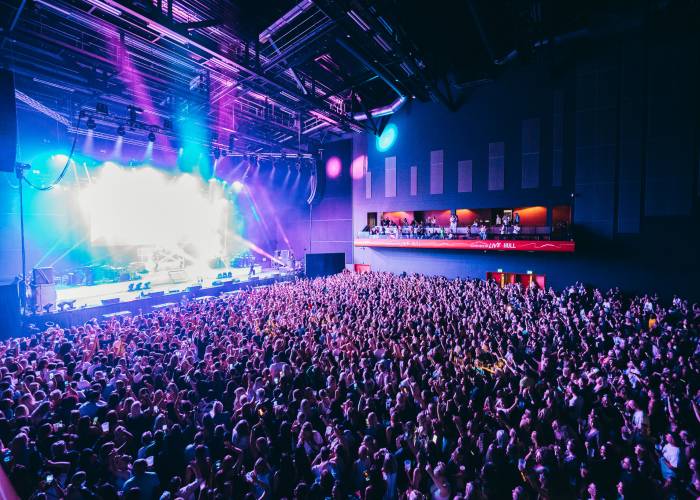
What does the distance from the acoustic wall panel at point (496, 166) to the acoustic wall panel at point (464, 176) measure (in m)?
1.16

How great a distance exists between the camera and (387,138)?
22.6 metres

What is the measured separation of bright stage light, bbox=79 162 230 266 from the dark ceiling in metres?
4.22

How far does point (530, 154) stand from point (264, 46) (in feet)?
43.6

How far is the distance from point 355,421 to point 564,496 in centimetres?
239

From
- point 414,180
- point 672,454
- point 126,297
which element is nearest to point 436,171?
point 414,180

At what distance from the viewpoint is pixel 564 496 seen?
3410 millimetres

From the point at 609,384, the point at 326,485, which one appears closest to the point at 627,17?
the point at 609,384

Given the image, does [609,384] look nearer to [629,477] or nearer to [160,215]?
[629,477]

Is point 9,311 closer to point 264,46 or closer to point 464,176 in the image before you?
point 264,46

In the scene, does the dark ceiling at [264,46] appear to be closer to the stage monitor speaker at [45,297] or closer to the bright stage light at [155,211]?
the bright stage light at [155,211]

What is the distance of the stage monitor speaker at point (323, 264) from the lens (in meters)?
21.8

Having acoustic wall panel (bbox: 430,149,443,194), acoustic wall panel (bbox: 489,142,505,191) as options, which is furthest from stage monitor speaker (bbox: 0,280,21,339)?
acoustic wall panel (bbox: 489,142,505,191)

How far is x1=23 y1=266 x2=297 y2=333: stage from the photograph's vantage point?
41.8ft

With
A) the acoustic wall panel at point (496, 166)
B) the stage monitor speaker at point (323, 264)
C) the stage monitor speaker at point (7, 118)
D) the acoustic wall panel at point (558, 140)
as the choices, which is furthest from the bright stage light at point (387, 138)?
the stage monitor speaker at point (7, 118)
